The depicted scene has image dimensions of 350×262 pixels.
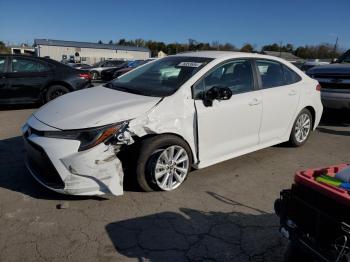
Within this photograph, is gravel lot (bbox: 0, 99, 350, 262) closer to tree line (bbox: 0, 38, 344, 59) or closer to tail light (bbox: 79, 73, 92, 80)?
tail light (bbox: 79, 73, 92, 80)

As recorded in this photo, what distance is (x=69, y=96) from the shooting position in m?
4.62

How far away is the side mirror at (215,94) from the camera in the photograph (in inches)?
167

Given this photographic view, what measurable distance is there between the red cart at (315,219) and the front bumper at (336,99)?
5.59m

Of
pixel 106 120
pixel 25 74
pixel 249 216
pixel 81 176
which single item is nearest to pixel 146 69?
pixel 106 120

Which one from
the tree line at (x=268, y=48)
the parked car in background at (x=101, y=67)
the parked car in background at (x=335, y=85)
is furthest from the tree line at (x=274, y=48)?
the parked car in background at (x=335, y=85)

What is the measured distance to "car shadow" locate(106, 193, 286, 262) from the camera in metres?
2.96

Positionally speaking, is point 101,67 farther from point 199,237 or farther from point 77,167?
point 199,237

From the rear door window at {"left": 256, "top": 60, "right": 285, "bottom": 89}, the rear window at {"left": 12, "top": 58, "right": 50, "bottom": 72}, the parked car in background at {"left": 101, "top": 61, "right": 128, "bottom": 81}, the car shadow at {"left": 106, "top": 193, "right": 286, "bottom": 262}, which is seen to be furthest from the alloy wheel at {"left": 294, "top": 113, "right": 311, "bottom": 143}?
the parked car in background at {"left": 101, "top": 61, "right": 128, "bottom": 81}

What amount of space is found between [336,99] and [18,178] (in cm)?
647

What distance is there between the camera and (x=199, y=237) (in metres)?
3.21

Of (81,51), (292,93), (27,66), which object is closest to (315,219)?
(292,93)

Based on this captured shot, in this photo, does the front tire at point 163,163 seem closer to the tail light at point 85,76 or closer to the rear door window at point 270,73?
the rear door window at point 270,73

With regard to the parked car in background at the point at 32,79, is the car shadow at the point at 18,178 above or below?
below

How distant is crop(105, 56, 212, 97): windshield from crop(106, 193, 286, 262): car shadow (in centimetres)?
147
